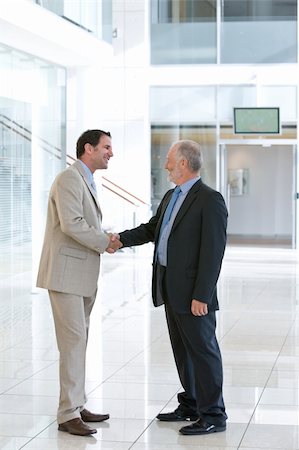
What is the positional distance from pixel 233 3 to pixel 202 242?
18621mm

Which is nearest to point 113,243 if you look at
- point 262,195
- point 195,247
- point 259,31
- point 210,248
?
point 195,247

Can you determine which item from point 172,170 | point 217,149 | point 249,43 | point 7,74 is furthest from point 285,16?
point 172,170

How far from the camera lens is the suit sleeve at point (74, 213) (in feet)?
18.6

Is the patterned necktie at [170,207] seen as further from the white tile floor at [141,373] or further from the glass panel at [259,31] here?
the glass panel at [259,31]

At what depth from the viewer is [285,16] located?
23234 millimetres

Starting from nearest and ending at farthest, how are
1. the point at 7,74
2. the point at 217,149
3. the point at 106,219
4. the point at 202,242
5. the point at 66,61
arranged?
the point at 202,242 < the point at 7,74 < the point at 66,61 < the point at 106,219 < the point at 217,149

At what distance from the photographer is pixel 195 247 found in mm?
5809

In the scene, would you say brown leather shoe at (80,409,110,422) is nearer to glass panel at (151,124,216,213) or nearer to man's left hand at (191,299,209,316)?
man's left hand at (191,299,209,316)

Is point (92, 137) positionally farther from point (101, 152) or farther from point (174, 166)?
point (174, 166)

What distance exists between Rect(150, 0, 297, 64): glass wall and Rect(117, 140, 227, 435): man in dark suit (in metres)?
17.6

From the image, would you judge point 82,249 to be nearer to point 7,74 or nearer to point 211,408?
point 211,408

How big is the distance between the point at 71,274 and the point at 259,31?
18353mm

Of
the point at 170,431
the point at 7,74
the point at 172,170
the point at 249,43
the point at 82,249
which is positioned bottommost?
the point at 170,431

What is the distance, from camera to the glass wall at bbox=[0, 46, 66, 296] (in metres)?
14.0
